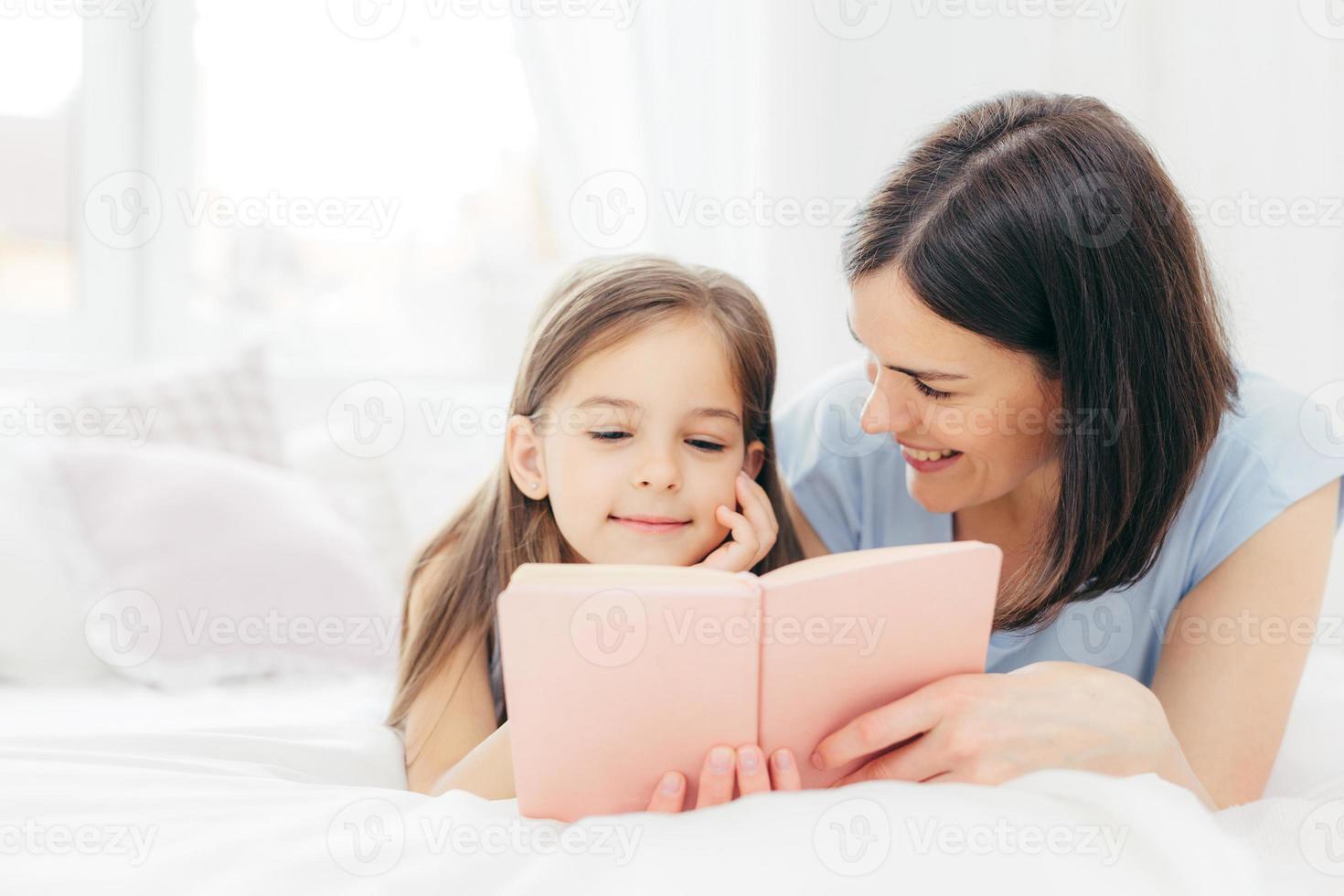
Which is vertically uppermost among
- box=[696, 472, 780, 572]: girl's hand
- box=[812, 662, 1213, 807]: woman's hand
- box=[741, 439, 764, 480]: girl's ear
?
box=[741, 439, 764, 480]: girl's ear

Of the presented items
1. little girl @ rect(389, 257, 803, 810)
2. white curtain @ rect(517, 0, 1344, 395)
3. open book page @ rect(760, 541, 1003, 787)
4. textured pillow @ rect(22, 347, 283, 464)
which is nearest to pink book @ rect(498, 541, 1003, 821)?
open book page @ rect(760, 541, 1003, 787)

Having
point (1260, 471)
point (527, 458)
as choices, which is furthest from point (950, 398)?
point (527, 458)

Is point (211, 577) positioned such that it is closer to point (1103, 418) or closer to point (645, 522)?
point (645, 522)

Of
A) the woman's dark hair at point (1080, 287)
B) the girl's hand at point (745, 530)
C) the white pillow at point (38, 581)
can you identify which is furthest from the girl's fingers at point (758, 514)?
the white pillow at point (38, 581)

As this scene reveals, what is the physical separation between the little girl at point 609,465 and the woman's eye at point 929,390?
0.21m

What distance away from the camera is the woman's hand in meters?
0.85

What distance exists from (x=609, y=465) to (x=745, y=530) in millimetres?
158

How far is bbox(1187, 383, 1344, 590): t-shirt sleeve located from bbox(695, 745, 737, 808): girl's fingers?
0.65m

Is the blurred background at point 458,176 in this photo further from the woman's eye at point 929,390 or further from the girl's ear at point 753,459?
the girl's ear at point 753,459

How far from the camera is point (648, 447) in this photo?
116 cm

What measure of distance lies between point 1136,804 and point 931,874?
6.5 inches

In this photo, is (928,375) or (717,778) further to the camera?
Result: (928,375)

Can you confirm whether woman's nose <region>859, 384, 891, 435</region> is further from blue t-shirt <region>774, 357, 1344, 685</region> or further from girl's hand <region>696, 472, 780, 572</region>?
blue t-shirt <region>774, 357, 1344, 685</region>

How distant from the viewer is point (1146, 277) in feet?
3.48
